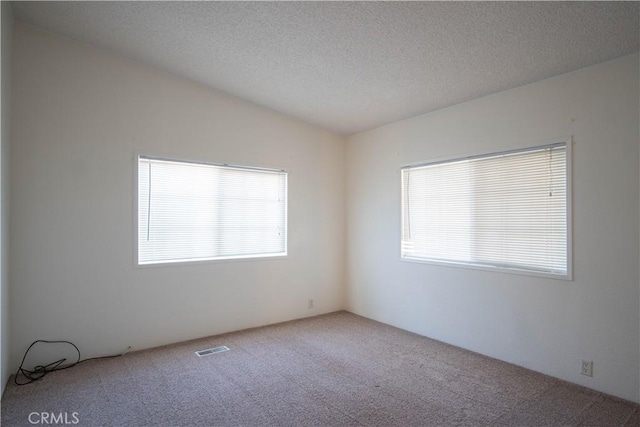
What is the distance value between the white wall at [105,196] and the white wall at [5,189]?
0.15 meters

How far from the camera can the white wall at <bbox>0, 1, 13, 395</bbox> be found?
260 cm

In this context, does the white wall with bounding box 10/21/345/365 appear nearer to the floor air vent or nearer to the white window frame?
the white window frame

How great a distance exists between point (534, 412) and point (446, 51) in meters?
2.79

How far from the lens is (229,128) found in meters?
4.18

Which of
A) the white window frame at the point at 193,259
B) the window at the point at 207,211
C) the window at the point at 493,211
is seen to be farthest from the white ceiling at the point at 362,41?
the window at the point at 207,211

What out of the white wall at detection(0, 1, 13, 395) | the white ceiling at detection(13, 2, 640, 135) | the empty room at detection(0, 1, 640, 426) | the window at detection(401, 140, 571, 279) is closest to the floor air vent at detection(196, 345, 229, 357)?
the empty room at detection(0, 1, 640, 426)

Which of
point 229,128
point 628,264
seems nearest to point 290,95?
point 229,128

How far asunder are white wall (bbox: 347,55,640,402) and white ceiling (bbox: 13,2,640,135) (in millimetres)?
253

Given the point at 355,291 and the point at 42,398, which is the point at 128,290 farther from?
the point at 355,291

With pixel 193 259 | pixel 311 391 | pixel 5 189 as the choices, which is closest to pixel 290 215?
pixel 193 259

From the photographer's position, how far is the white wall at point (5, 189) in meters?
2.60

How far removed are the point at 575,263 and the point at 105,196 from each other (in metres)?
4.31

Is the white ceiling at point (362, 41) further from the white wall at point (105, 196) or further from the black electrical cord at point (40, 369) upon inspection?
the black electrical cord at point (40, 369)

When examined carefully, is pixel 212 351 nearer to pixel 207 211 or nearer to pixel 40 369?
pixel 40 369
